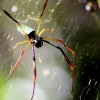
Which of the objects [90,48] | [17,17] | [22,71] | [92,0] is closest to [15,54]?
[22,71]

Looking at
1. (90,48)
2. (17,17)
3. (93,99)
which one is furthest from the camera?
(17,17)

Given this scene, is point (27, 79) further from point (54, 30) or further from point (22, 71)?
point (54, 30)

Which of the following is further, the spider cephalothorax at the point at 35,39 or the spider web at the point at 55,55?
the spider web at the point at 55,55

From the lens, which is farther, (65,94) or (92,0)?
(92,0)

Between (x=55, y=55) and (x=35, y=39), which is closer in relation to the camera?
(x=35, y=39)

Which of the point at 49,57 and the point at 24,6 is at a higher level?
the point at 24,6

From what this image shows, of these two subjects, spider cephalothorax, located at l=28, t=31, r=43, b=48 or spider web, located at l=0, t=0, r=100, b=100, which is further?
spider web, located at l=0, t=0, r=100, b=100

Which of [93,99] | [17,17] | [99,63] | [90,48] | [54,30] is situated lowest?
[93,99]

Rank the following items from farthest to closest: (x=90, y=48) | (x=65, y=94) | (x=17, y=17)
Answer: (x=17, y=17) < (x=90, y=48) < (x=65, y=94)
